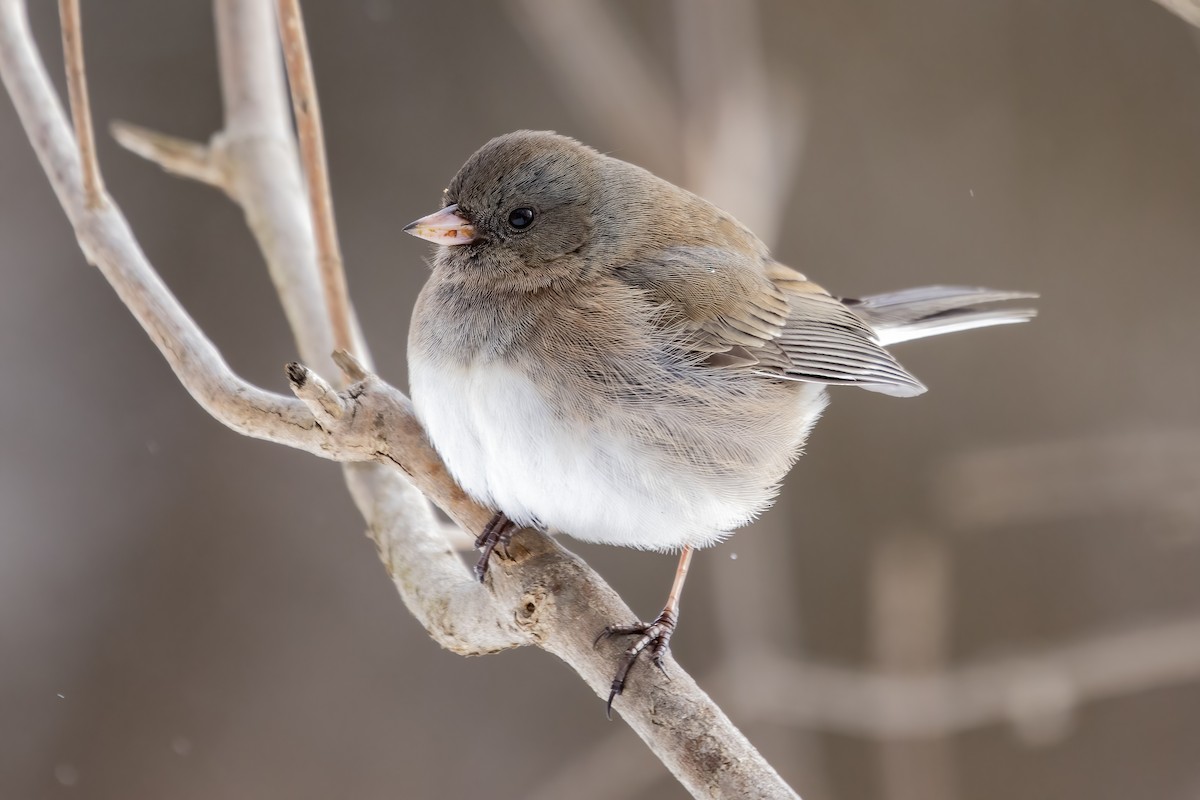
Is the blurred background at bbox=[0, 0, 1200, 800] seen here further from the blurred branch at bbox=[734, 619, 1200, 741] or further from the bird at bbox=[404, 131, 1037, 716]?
the bird at bbox=[404, 131, 1037, 716]

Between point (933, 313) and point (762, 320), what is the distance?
46cm

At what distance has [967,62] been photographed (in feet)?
11.6

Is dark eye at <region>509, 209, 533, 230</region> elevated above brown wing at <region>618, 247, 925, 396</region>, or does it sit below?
below

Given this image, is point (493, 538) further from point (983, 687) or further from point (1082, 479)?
point (1082, 479)

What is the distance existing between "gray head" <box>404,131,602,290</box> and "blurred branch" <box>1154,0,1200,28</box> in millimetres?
908

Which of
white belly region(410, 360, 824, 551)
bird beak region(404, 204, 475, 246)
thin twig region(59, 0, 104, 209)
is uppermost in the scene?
bird beak region(404, 204, 475, 246)

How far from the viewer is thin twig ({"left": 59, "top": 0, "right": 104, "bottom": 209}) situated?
67.0 inches

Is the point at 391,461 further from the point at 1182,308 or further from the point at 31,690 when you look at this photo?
the point at 1182,308

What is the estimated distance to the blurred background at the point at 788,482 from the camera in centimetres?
305

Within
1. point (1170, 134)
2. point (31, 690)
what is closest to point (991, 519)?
point (1170, 134)

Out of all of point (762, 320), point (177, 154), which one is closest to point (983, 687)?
point (762, 320)

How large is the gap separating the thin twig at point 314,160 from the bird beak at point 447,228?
0.21 meters

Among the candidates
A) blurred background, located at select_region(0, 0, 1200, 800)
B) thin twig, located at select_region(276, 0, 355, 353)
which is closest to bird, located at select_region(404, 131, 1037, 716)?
thin twig, located at select_region(276, 0, 355, 353)

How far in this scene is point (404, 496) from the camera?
1.91 metres
